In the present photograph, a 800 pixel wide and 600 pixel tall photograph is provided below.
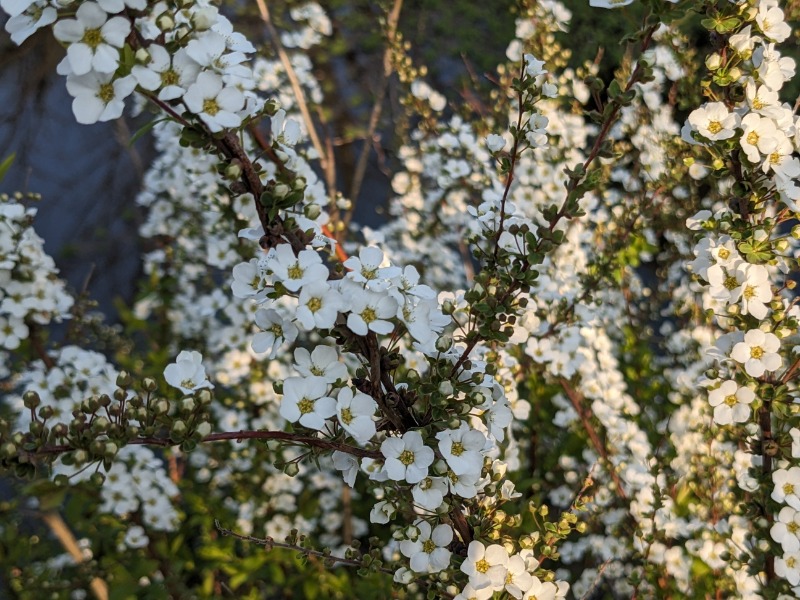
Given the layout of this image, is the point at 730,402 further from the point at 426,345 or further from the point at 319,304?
the point at 319,304

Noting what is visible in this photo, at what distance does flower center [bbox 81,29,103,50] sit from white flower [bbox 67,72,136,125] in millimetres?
54

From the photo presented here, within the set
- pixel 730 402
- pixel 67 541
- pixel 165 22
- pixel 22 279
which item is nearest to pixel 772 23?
pixel 730 402

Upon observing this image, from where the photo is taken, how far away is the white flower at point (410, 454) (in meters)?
1.13

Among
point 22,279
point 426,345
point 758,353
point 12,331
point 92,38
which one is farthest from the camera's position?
point 12,331

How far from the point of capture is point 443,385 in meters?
1.13

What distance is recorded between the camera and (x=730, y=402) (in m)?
1.53

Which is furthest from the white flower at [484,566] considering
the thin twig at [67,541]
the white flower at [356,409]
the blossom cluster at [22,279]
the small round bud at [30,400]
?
the thin twig at [67,541]

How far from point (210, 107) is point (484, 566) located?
0.95 m

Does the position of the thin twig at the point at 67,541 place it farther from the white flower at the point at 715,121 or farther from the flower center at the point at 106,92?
the white flower at the point at 715,121

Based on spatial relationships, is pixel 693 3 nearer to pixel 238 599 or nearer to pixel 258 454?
pixel 258 454

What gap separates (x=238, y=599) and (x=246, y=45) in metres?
2.57

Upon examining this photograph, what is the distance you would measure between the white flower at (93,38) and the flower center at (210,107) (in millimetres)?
136

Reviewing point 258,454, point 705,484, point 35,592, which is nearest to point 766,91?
point 705,484

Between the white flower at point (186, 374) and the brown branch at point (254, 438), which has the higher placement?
the brown branch at point (254, 438)
